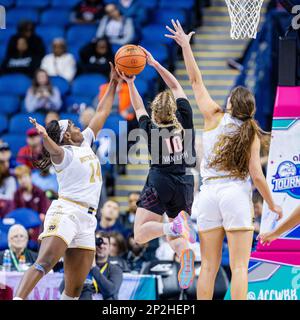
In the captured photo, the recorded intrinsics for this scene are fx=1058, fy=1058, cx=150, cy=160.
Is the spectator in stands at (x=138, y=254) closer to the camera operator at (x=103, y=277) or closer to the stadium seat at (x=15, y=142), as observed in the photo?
the camera operator at (x=103, y=277)

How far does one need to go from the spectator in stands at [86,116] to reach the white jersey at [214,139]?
14.9 feet

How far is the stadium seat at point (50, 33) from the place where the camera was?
1748 cm

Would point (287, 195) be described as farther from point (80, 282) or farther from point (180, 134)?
point (80, 282)

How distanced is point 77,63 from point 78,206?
7110mm

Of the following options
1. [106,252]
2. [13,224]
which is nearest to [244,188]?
[106,252]

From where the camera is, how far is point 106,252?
11852 mm

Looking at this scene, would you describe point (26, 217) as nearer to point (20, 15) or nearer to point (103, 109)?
point (103, 109)

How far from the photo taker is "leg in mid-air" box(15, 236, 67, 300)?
9.45 meters

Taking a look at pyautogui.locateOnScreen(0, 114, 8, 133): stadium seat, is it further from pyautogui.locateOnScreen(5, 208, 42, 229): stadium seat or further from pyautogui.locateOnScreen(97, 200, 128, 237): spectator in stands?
pyautogui.locateOnScreen(97, 200, 128, 237): spectator in stands

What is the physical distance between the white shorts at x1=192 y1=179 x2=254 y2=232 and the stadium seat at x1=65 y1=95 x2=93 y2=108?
651cm

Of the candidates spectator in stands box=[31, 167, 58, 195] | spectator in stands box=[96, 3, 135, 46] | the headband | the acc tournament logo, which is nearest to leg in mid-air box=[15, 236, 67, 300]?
the headband

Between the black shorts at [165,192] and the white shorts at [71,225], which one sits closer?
the white shorts at [71,225]

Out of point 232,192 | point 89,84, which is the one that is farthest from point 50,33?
point 232,192

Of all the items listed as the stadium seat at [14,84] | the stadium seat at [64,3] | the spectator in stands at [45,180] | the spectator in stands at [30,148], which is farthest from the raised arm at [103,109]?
the stadium seat at [64,3]
